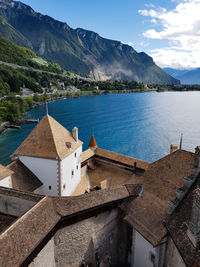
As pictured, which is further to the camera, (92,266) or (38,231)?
(92,266)

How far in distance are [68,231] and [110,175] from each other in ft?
50.0

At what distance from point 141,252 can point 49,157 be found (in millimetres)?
11601

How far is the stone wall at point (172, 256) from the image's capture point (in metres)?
11.1

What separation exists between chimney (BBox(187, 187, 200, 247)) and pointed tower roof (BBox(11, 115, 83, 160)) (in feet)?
43.0

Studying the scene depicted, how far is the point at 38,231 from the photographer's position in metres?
10.0

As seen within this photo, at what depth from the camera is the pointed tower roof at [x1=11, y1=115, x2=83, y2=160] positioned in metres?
19.9

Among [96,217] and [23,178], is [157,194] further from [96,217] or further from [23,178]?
[23,178]

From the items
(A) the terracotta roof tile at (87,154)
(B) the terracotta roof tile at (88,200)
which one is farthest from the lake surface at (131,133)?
(B) the terracotta roof tile at (88,200)

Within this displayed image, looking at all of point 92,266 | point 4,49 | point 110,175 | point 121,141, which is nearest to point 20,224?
point 92,266

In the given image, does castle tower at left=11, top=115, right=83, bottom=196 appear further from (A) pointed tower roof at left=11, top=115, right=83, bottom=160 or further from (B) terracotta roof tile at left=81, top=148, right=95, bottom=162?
(B) terracotta roof tile at left=81, top=148, right=95, bottom=162

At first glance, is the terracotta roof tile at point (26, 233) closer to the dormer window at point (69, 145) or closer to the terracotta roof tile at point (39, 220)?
the terracotta roof tile at point (39, 220)

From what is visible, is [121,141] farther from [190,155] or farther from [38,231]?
[38,231]

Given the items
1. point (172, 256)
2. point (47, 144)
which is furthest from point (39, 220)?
point (47, 144)

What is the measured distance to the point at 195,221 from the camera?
9352mm
